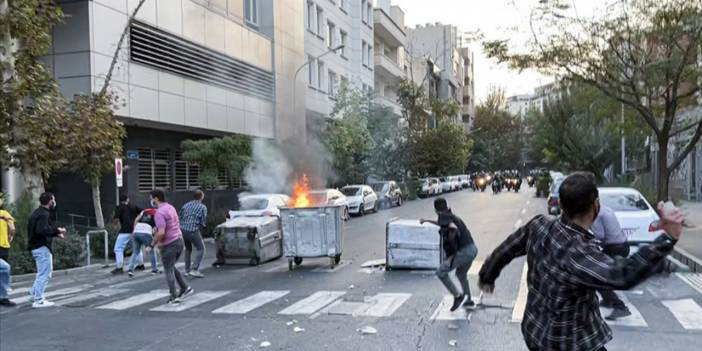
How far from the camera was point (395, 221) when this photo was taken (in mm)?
11750

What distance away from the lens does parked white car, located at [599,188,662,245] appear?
37.6 feet

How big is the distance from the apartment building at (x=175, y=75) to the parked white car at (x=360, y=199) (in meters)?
3.69

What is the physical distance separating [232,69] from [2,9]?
496 inches

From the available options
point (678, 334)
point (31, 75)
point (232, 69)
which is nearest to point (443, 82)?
point (232, 69)

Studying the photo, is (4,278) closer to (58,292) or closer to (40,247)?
(40,247)

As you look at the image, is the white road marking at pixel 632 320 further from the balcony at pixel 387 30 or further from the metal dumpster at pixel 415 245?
the balcony at pixel 387 30

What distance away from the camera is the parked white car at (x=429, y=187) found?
43716mm

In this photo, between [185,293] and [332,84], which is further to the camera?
[332,84]

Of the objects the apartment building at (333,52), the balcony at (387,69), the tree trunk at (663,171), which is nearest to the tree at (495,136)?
the balcony at (387,69)

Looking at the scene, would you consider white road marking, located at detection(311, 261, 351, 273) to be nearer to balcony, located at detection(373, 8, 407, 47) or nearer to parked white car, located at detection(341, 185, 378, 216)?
parked white car, located at detection(341, 185, 378, 216)

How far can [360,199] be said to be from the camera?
27688mm

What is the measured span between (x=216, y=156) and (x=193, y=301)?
38.2ft

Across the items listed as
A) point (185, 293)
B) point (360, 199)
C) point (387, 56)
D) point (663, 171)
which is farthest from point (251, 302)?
point (387, 56)

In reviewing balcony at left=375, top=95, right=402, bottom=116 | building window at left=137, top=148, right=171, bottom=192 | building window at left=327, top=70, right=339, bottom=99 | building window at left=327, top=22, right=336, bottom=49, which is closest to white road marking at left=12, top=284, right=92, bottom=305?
building window at left=137, top=148, right=171, bottom=192
